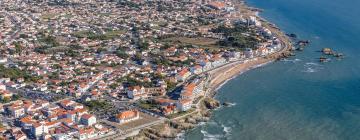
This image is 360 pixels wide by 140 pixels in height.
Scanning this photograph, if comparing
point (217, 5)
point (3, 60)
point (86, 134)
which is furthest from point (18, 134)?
point (217, 5)

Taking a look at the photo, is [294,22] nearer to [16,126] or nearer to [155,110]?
[155,110]

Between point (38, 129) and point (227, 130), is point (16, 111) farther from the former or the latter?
point (227, 130)

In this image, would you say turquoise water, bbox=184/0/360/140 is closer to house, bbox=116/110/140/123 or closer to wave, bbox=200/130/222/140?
wave, bbox=200/130/222/140

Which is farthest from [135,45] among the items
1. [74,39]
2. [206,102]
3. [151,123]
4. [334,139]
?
[334,139]

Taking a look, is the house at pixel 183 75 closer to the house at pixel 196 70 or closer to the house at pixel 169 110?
the house at pixel 196 70

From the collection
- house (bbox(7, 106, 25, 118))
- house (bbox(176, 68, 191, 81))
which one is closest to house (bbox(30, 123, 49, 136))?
house (bbox(7, 106, 25, 118))

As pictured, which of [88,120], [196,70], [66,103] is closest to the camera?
[88,120]
